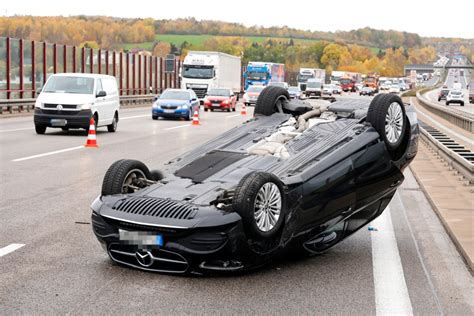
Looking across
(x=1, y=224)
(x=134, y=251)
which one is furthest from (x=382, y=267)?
(x=1, y=224)

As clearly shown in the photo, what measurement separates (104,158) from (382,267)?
11201 millimetres

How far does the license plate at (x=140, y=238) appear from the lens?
6625 millimetres

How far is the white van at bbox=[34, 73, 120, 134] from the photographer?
25.1m

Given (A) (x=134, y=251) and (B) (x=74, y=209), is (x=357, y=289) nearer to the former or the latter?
(A) (x=134, y=251)

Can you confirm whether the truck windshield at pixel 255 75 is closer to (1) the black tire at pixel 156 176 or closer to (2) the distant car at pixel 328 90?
(2) the distant car at pixel 328 90

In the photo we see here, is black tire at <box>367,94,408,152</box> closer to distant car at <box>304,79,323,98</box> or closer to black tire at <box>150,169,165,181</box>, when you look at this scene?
black tire at <box>150,169,165,181</box>

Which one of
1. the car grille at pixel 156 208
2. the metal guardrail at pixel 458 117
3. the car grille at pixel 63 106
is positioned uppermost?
the car grille at pixel 156 208

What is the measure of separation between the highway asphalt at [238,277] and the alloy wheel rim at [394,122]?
1.12 metres

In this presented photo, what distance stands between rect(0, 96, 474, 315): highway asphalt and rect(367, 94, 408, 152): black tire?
1067mm

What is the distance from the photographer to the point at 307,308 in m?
6.08

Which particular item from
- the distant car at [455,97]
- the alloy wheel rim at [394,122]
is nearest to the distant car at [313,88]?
the distant car at [455,97]

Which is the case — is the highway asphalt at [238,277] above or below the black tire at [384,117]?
below

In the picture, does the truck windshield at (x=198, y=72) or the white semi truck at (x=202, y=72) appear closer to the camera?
the white semi truck at (x=202, y=72)

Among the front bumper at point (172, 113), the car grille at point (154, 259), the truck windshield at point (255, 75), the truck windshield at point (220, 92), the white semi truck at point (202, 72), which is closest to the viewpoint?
the car grille at point (154, 259)
